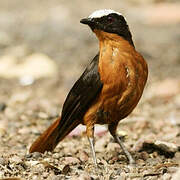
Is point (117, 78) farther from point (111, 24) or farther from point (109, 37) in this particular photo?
point (111, 24)

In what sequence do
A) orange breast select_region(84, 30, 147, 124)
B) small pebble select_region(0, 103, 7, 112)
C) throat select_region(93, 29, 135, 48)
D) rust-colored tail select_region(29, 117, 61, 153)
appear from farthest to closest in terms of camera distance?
small pebble select_region(0, 103, 7, 112) → rust-colored tail select_region(29, 117, 61, 153) → throat select_region(93, 29, 135, 48) → orange breast select_region(84, 30, 147, 124)

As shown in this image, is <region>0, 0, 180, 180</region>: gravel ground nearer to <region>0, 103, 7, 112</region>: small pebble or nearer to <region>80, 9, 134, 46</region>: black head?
<region>0, 103, 7, 112</region>: small pebble

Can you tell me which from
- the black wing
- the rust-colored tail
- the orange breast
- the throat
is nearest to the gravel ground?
the rust-colored tail

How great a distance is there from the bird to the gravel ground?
46cm

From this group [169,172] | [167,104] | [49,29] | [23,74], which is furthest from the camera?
[49,29]

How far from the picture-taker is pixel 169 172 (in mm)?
4867

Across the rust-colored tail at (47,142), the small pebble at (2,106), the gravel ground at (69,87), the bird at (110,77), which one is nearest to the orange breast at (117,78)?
the bird at (110,77)

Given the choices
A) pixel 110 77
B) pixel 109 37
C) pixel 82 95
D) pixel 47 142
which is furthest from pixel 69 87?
pixel 110 77

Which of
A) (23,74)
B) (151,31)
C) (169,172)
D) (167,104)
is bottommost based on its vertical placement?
(169,172)

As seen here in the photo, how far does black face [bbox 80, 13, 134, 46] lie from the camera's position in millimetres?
5125

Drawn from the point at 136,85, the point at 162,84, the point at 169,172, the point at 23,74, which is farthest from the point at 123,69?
the point at 23,74

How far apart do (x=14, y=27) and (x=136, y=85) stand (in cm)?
782

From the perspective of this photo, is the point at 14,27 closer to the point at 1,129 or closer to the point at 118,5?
the point at 118,5

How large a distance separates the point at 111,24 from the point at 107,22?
46 mm
